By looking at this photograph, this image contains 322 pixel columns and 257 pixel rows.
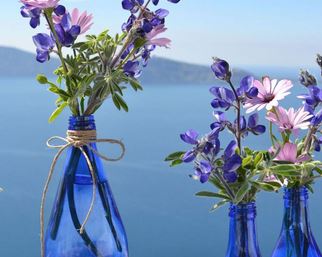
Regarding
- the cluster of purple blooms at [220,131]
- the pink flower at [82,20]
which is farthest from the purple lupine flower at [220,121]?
the pink flower at [82,20]

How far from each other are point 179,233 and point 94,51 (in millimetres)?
1969

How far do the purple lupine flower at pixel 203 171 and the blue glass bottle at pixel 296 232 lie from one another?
11 centimetres

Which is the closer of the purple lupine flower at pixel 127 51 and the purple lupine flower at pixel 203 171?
the purple lupine flower at pixel 203 171

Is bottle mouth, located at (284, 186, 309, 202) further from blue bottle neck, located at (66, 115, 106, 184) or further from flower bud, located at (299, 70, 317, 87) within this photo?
blue bottle neck, located at (66, 115, 106, 184)

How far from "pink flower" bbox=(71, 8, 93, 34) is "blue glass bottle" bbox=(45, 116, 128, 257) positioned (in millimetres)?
115

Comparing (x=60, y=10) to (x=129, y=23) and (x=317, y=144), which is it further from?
(x=317, y=144)

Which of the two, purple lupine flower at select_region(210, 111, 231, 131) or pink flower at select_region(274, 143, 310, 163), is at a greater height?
purple lupine flower at select_region(210, 111, 231, 131)

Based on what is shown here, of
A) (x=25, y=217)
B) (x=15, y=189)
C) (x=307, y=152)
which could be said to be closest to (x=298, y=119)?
(x=307, y=152)

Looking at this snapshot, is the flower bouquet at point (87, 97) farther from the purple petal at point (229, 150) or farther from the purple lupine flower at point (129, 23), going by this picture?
the purple petal at point (229, 150)

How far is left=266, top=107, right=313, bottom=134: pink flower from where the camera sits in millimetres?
750

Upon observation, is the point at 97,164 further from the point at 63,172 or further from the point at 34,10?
the point at 34,10

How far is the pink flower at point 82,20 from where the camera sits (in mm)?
830

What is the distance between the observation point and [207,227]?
268 cm

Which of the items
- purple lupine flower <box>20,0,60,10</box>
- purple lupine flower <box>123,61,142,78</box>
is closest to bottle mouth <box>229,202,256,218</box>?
purple lupine flower <box>123,61,142,78</box>
